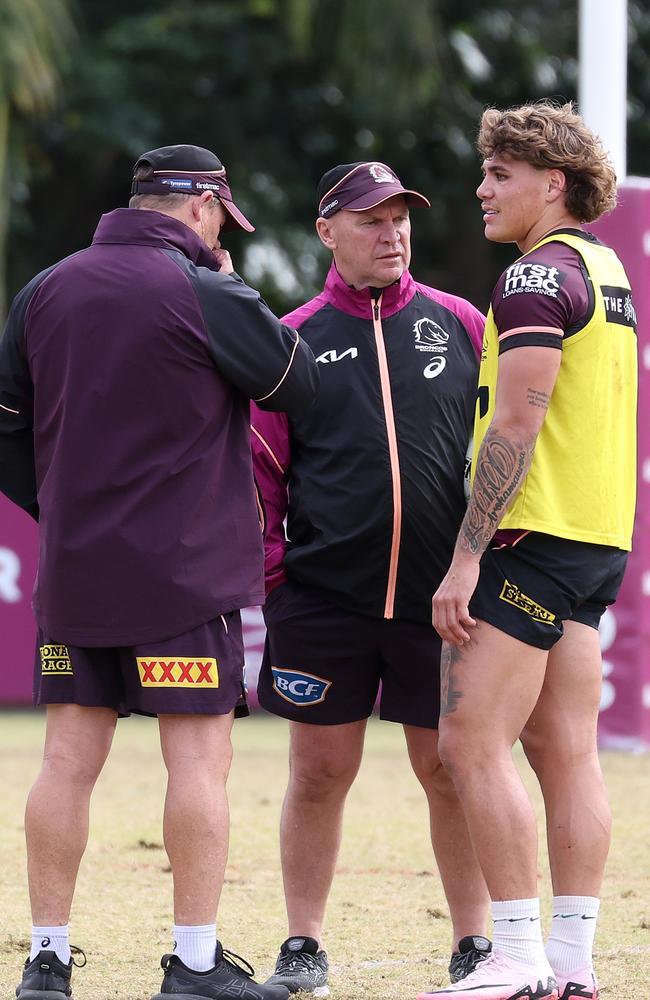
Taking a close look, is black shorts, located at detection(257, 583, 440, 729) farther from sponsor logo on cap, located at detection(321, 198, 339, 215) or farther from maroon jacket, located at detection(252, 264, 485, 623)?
sponsor logo on cap, located at detection(321, 198, 339, 215)

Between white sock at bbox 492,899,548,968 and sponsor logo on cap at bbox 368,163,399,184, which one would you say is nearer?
white sock at bbox 492,899,548,968

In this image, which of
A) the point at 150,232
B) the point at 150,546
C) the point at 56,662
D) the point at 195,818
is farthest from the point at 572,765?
the point at 150,232

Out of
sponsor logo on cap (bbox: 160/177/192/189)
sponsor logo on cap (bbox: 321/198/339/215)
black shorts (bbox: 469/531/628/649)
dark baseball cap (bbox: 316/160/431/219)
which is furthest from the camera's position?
sponsor logo on cap (bbox: 321/198/339/215)

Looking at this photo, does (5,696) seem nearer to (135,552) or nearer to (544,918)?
(544,918)

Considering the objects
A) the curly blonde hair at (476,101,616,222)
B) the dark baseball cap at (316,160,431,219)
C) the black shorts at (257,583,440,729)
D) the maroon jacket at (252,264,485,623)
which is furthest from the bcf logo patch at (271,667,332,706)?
the curly blonde hair at (476,101,616,222)

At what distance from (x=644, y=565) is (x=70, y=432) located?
5775 millimetres

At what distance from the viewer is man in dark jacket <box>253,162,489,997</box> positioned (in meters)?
4.45

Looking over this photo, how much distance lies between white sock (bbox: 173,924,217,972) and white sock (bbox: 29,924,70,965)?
0.99 feet

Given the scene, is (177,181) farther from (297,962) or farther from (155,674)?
(297,962)

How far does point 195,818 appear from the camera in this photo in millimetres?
3861

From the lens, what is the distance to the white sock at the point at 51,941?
393 cm

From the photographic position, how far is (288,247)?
1923cm

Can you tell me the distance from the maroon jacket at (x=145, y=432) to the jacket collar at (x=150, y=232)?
0.01 meters

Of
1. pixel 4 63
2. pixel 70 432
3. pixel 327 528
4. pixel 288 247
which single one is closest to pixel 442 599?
pixel 327 528
